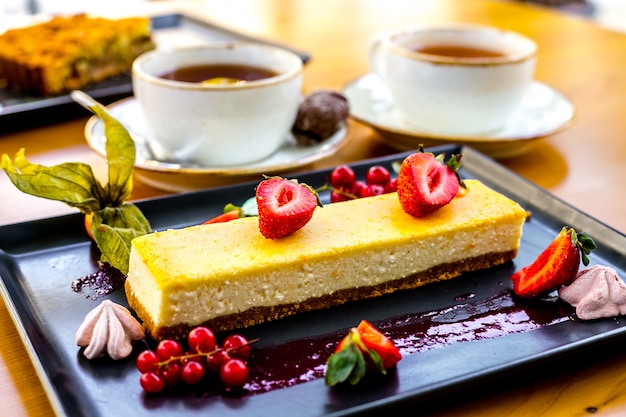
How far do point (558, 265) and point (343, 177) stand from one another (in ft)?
1.60

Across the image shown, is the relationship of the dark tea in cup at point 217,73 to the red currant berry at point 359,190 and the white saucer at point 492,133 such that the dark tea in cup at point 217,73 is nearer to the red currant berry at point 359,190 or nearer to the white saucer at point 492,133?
the white saucer at point 492,133

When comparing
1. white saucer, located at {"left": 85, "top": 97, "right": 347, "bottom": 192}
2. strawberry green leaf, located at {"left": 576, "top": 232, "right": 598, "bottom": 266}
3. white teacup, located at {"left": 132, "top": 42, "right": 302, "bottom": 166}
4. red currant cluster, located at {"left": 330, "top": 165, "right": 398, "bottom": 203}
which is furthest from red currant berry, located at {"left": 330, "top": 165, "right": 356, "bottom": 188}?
strawberry green leaf, located at {"left": 576, "top": 232, "right": 598, "bottom": 266}

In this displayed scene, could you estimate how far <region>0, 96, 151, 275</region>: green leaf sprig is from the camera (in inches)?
48.9

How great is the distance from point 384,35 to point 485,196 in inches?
31.0

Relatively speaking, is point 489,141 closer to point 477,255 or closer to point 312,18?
point 477,255

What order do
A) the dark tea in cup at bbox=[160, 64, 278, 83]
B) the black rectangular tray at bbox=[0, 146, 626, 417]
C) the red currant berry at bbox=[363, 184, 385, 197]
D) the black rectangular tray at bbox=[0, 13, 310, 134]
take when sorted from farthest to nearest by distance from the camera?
the black rectangular tray at bbox=[0, 13, 310, 134], the dark tea in cup at bbox=[160, 64, 278, 83], the red currant berry at bbox=[363, 184, 385, 197], the black rectangular tray at bbox=[0, 146, 626, 417]

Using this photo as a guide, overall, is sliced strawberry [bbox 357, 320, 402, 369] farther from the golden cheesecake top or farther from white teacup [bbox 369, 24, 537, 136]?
white teacup [bbox 369, 24, 537, 136]

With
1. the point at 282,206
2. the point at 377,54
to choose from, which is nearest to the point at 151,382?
the point at 282,206

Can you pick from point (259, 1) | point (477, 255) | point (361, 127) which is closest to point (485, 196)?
point (477, 255)

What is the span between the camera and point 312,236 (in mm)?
1222

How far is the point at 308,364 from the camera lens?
41.2 inches

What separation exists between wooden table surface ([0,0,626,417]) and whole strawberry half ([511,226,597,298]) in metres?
0.15

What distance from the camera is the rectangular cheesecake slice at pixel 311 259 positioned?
43.8 inches

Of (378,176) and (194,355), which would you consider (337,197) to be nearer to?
(378,176)
